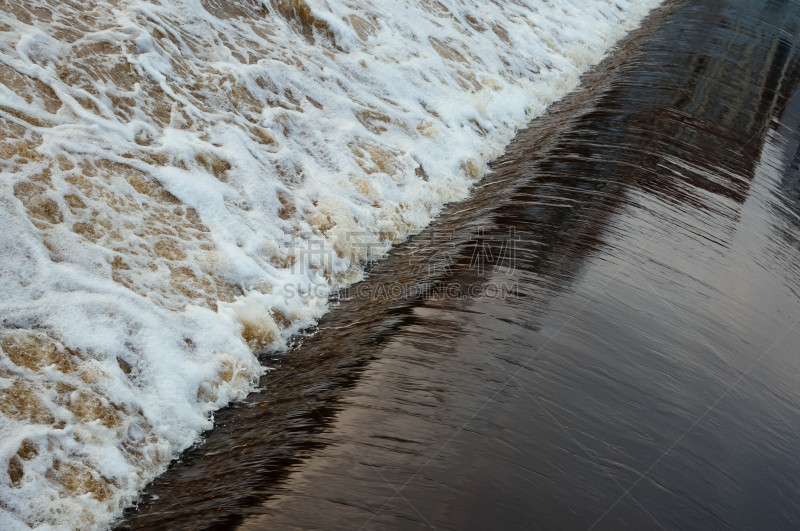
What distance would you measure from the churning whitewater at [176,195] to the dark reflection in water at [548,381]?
0.42 meters

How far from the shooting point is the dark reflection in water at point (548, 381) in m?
4.27

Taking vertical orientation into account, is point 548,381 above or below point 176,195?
above

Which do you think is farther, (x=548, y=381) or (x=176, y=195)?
(x=176, y=195)

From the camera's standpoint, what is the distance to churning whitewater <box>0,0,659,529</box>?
459 centimetres

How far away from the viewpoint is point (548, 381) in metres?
5.23

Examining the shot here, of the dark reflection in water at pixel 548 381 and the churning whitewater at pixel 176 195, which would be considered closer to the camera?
the dark reflection in water at pixel 548 381

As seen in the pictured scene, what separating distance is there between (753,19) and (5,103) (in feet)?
72.7

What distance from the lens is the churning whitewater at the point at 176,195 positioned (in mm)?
4590

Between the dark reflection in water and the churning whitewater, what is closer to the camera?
the dark reflection in water

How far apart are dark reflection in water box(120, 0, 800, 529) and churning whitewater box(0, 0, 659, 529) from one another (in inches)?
16.5

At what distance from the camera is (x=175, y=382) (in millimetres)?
5121

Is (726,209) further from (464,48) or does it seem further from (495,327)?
(464,48)

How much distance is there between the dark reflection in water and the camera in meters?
4.27

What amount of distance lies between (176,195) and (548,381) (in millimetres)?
3855
